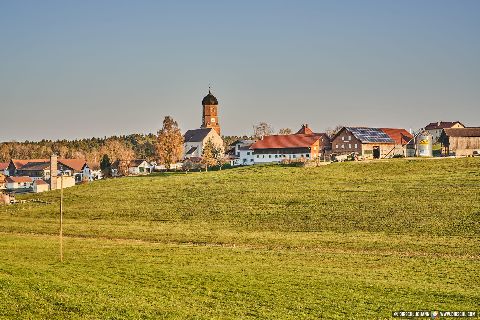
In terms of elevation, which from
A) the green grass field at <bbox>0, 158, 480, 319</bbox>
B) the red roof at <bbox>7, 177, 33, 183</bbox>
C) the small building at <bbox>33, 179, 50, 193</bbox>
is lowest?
the green grass field at <bbox>0, 158, 480, 319</bbox>

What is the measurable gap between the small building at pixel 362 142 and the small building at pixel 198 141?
43.5 meters

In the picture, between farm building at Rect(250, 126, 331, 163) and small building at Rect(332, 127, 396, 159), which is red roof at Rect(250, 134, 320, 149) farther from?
small building at Rect(332, 127, 396, 159)

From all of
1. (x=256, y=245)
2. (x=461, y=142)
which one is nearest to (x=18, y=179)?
(x=461, y=142)

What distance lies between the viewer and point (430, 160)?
80.3 meters

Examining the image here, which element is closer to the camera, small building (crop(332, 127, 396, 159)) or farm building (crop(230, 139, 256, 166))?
small building (crop(332, 127, 396, 159))

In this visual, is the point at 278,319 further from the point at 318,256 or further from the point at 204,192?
the point at 204,192

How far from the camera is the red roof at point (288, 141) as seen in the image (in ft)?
370

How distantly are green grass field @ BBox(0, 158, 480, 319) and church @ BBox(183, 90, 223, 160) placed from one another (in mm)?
56381

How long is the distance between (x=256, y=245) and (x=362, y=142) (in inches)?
2314

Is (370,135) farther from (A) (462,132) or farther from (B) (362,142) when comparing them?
(A) (462,132)

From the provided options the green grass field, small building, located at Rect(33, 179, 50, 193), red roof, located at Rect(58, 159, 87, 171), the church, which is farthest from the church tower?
the green grass field

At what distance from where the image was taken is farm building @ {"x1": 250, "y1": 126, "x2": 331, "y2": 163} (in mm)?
111750

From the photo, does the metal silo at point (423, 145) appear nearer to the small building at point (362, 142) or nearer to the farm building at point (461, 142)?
the farm building at point (461, 142)

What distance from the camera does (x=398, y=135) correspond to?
11006 cm
